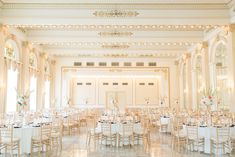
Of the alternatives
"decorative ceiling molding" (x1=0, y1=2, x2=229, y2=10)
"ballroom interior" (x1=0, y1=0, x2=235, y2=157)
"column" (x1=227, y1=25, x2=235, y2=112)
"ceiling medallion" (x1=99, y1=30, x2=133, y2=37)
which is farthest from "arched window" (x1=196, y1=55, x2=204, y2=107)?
"decorative ceiling molding" (x1=0, y1=2, x2=229, y2=10)

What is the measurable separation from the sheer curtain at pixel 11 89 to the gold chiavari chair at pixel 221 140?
1050 cm

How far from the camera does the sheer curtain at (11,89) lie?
13.5 m

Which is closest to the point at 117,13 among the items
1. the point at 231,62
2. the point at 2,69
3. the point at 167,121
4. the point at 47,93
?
the point at 167,121

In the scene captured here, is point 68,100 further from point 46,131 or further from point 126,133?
point 46,131

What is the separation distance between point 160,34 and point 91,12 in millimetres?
5339

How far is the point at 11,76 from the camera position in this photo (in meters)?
14.0

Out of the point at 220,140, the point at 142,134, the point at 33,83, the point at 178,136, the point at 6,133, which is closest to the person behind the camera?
the point at 6,133

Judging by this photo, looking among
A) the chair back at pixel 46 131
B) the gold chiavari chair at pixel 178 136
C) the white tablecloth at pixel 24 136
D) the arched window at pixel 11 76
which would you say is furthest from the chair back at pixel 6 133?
the arched window at pixel 11 76

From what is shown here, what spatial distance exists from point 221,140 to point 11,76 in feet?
37.0

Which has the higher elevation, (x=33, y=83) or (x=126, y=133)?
(x=33, y=83)

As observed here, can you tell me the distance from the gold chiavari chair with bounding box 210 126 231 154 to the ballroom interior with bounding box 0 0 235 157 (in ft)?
0.10

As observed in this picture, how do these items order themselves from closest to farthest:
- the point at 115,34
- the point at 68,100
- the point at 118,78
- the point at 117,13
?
the point at 117,13 → the point at 115,34 → the point at 68,100 → the point at 118,78

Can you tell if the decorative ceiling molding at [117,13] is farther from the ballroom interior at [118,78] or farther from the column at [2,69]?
the column at [2,69]

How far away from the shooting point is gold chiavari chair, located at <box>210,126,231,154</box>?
24.0 feet
